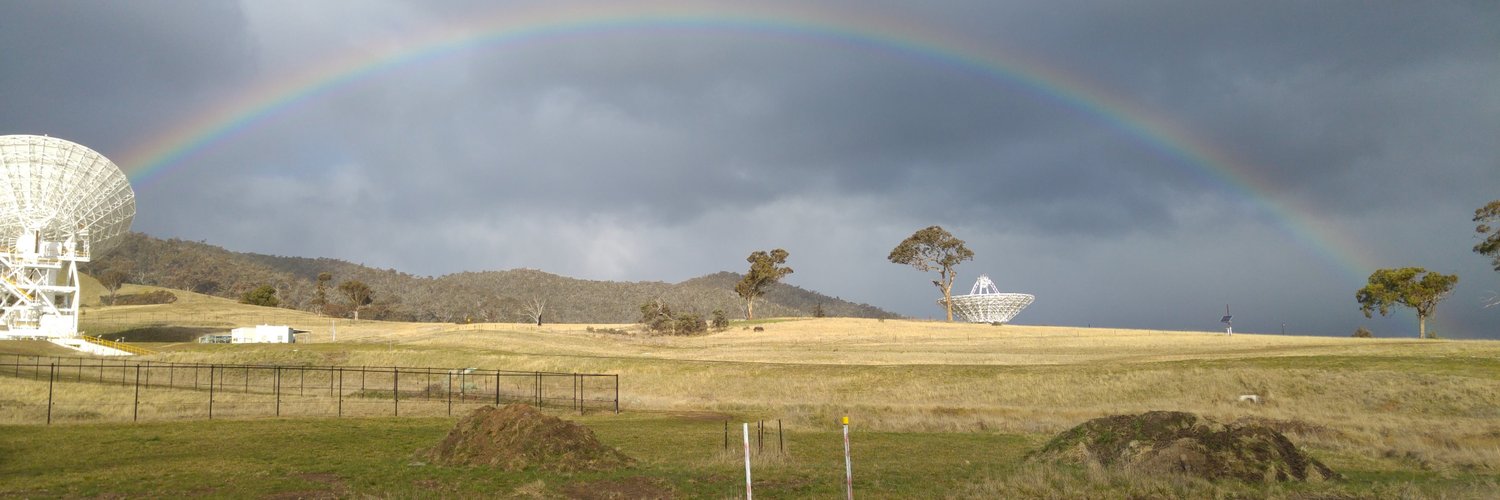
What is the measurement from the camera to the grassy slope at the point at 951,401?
66.9ft

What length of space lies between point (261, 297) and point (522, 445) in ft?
547

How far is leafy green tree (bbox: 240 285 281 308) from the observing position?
527 feet

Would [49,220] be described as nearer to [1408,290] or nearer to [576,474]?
[576,474]

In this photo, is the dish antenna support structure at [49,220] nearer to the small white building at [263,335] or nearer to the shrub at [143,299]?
the small white building at [263,335]

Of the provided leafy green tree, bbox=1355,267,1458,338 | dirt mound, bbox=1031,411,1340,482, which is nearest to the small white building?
dirt mound, bbox=1031,411,1340,482

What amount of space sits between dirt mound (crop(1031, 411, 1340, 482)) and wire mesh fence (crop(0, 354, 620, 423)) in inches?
1169

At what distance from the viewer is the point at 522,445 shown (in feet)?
75.4

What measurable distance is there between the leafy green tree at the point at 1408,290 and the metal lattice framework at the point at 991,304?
43.4 meters

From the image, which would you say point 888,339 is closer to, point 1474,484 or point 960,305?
point 960,305

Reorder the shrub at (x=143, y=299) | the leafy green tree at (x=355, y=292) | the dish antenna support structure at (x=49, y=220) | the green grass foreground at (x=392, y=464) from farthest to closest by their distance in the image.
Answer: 1. the leafy green tree at (x=355, y=292)
2. the shrub at (x=143, y=299)
3. the dish antenna support structure at (x=49, y=220)
4. the green grass foreground at (x=392, y=464)

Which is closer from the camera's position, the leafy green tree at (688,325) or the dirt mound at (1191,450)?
the dirt mound at (1191,450)

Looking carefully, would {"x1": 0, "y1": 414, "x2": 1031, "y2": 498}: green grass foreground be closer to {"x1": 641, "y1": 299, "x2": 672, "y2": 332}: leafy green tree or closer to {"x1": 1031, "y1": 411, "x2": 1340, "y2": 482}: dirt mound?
{"x1": 1031, "y1": 411, "x2": 1340, "y2": 482}: dirt mound

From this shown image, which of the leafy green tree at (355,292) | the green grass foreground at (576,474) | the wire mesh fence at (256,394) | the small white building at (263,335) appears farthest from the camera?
the leafy green tree at (355,292)

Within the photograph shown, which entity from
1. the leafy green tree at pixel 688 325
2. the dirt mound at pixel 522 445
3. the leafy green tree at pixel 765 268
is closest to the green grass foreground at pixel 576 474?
the dirt mound at pixel 522 445
